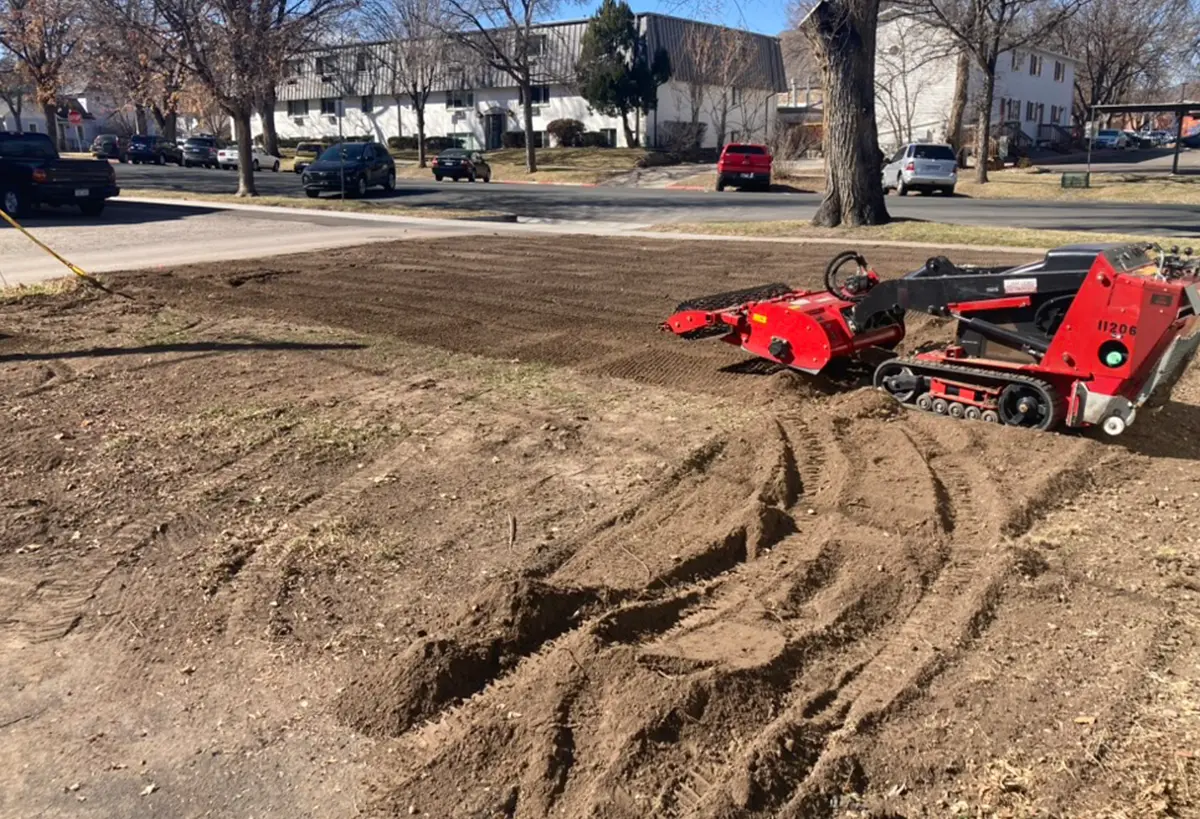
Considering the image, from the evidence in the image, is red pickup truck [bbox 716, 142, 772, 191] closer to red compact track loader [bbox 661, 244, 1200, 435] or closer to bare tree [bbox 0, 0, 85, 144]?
bare tree [bbox 0, 0, 85, 144]

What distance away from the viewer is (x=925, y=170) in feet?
118

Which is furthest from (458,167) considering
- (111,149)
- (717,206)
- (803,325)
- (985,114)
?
(803,325)

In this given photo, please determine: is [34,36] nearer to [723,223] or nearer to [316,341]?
[723,223]

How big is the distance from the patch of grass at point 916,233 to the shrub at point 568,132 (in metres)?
39.7

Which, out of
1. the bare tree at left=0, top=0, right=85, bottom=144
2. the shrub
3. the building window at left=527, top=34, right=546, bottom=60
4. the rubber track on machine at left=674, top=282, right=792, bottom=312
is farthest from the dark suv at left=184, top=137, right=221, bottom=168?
the rubber track on machine at left=674, top=282, right=792, bottom=312

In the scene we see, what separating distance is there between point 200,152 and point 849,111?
1722 inches

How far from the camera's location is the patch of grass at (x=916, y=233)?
1819 cm

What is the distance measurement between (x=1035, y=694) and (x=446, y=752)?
219cm

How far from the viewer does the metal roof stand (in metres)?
56.8

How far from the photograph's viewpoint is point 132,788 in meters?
3.31

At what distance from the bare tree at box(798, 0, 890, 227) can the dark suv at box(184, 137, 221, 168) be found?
42643 millimetres

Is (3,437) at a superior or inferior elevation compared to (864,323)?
inferior

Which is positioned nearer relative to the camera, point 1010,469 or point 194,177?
point 1010,469

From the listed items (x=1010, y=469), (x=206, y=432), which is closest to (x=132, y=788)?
(x=206, y=432)
